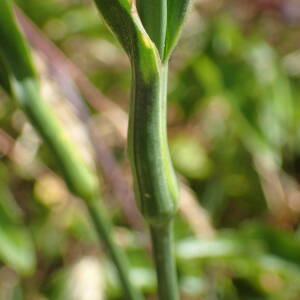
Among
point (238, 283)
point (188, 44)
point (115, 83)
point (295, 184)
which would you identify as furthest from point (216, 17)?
point (238, 283)

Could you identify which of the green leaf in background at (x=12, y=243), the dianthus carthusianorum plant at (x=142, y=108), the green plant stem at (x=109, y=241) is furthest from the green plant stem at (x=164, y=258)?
the green leaf in background at (x=12, y=243)

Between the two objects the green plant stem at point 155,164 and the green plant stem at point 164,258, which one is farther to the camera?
the green plant stem at point 164,258

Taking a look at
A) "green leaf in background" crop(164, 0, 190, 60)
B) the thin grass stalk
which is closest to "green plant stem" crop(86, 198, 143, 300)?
the thin grass stalk

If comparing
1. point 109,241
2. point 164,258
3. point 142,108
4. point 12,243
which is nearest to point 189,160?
point 12,243

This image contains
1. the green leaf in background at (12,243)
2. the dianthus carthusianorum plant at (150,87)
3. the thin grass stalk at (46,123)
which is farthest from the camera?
the green leaf in background at (12,243)

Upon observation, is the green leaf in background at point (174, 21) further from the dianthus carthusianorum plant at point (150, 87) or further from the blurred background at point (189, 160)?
the blurred background at point (189, 160)

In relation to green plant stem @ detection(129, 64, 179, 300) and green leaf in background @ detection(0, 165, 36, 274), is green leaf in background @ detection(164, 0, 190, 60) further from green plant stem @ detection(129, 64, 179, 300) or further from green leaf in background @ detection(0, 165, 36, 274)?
green leaf in background @ detection(0, 165, 36, 274)

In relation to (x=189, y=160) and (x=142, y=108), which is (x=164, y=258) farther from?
(x=189, y=160)

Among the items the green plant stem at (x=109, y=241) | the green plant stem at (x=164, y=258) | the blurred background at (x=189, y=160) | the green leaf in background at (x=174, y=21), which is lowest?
the blurred background at (x=189, y=160)
